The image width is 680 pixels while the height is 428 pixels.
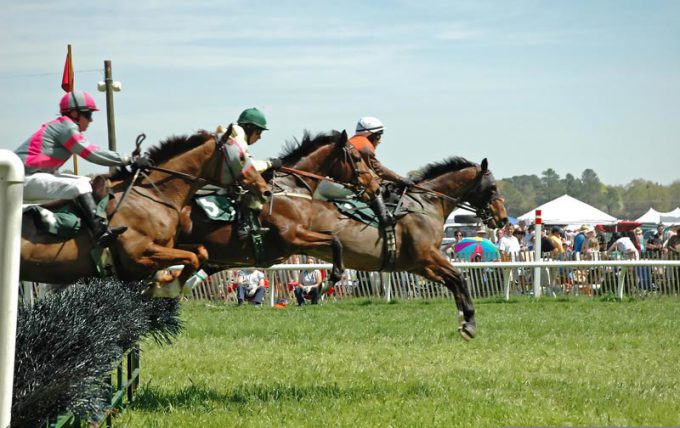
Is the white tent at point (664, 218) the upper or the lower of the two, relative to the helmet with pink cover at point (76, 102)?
lower

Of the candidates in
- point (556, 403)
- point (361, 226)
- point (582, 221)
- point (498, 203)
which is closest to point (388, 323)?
point (498, 203)

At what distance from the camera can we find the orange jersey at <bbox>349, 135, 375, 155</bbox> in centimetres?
1034

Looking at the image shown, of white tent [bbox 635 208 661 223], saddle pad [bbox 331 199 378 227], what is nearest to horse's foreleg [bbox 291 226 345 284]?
saddle pad [bbox 331 199 378 227]

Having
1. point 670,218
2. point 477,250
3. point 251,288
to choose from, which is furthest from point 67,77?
point 670,218

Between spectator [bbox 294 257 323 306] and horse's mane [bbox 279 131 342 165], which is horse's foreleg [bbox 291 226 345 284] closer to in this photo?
horse's mane [bbox 279 131 342 165]

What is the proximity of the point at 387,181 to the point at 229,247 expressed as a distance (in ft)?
8.65

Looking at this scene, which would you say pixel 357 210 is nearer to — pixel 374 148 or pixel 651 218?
pixel 374 148

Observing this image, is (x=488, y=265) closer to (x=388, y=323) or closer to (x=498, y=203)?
(x=388, y=323)

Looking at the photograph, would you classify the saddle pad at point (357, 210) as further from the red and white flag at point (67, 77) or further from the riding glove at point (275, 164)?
the red and white flag at point (67, 77)

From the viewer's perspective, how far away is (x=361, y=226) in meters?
9.88

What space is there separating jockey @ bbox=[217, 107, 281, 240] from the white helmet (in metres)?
1.51

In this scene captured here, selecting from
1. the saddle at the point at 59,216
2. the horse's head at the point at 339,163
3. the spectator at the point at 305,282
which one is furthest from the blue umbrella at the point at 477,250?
the saddle at the point at 59,216

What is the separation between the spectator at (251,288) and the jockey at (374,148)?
7280 mm

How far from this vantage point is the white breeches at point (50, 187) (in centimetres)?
693
